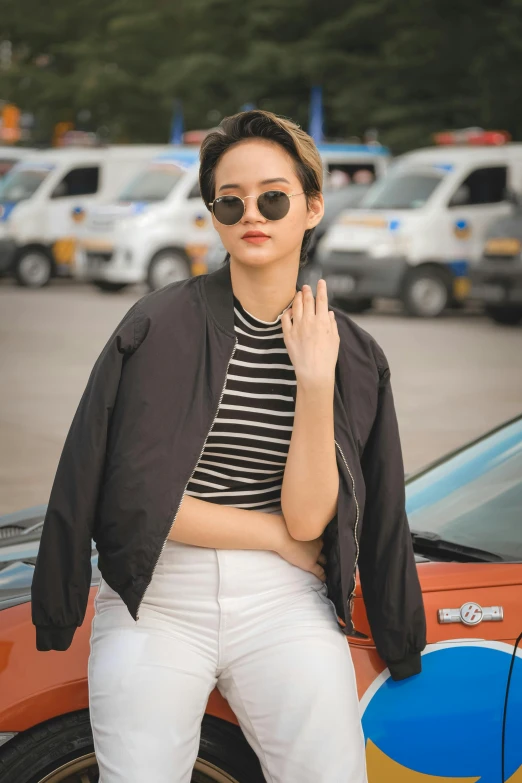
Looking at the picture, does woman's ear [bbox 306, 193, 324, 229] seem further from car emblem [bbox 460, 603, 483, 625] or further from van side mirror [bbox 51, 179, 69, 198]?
van side mirror [bbox 51, 179, 69, 198]

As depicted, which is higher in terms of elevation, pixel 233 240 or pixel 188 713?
pixel 233 240

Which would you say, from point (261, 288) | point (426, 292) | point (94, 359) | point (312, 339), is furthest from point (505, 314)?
point (312, 339)

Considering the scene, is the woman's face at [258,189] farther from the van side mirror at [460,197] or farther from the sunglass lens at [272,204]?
the van side mirror at [460,197]

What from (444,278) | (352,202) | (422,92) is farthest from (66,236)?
(422,92)

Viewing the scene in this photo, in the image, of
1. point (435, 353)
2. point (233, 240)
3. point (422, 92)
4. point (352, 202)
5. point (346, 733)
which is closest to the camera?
point (346, 733)

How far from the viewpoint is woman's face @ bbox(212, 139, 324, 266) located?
8.06 ft

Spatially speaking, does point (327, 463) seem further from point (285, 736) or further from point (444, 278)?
point (444, 278)

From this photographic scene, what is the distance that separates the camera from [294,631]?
2354mm

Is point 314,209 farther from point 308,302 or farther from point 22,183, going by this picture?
point 22,183

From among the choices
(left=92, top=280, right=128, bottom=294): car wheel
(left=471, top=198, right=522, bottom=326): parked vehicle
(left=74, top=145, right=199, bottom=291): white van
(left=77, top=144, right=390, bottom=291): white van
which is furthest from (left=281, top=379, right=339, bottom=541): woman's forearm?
(left=92, top=280, right=128, bottom=294): car wheel

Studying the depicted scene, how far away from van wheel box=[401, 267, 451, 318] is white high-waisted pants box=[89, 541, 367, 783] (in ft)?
50.0

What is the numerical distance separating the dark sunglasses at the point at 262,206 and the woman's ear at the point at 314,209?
0.08 meters

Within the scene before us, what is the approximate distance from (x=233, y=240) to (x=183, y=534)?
0.56 meters

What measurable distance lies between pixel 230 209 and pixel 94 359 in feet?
35.4
